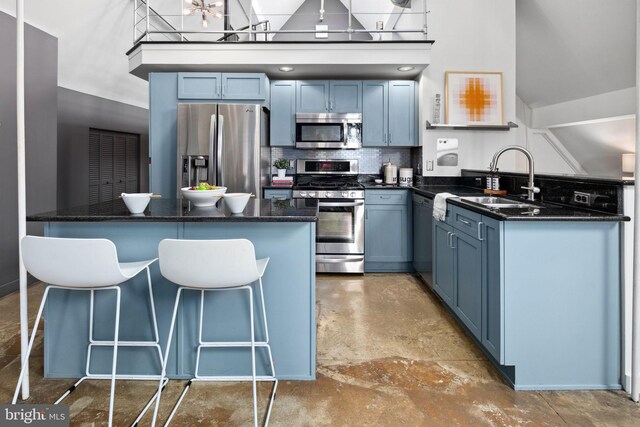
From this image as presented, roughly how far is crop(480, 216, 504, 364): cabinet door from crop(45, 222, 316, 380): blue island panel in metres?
1.02

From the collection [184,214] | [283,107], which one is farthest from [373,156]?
[184,214]

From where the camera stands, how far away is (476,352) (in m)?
2.83

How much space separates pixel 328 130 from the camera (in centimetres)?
520

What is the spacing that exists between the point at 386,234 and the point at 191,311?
9.84 ft

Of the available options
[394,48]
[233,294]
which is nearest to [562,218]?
[233,294]

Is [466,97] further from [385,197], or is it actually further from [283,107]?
[283,107]

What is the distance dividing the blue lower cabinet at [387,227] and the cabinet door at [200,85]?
210 cm

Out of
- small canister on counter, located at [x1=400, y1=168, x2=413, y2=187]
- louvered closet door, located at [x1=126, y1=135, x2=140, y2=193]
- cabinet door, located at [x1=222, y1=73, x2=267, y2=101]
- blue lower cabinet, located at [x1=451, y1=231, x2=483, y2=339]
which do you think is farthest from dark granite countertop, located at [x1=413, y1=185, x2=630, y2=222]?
louvered closet door, located at [x1=126, y1=135, x2=140, y2=193]

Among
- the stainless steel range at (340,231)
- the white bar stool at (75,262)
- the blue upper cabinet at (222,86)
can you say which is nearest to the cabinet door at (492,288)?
the white bar stool at (75,262)

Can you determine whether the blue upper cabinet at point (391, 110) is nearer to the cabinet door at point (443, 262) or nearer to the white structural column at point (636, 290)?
the cabinet door at point (443, 262)

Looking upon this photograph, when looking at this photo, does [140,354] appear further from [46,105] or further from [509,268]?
[46,105]

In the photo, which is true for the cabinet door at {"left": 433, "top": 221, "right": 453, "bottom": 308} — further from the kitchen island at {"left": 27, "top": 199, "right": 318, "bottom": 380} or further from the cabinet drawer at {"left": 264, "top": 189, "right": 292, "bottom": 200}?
the cabinet drawer at {"left": 264, "top": 189, "right": 292, "bottom": 200}

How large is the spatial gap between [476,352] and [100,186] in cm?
520

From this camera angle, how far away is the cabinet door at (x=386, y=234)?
4.96 meters
